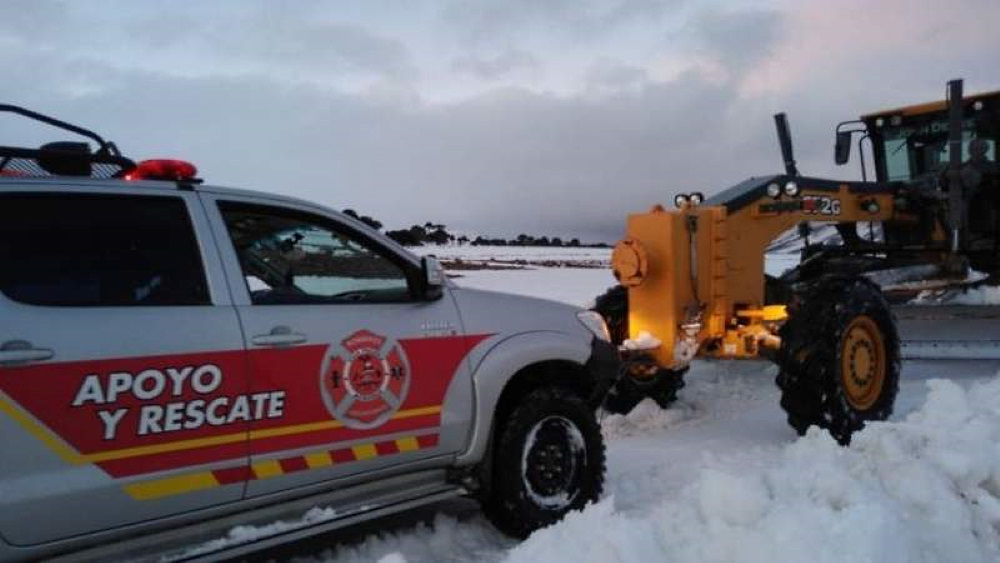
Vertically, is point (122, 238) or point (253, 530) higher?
point (122, 238)

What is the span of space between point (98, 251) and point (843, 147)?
7933 millimetres

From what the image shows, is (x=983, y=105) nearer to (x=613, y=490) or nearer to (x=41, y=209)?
(x=613, y=490)

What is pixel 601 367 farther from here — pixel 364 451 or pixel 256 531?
pixel 256 531

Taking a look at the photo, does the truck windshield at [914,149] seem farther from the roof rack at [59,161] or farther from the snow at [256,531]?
the roof rack at [59,161]

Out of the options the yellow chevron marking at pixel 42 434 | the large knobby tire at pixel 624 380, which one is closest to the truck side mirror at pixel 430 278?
the yellow chevron marking at pixel 42 434

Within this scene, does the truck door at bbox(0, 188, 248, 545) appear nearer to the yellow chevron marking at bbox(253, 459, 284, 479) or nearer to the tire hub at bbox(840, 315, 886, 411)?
the yellow chevron marking at bbox(253, 459, 284, 479)

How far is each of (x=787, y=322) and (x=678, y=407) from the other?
5.65 ft

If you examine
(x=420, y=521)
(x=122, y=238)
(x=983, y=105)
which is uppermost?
(x=983, y=105)

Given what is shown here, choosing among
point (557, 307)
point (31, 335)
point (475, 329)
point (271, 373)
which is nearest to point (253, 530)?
point (271, 373)

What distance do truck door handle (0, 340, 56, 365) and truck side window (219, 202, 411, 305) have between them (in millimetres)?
925

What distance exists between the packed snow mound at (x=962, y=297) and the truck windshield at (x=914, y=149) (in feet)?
4.62

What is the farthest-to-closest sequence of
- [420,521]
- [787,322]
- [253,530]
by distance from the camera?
[787,322] → [420,521] → [253,530]

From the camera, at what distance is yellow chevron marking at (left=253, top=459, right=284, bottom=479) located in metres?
3.71

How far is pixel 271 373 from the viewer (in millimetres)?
3729
